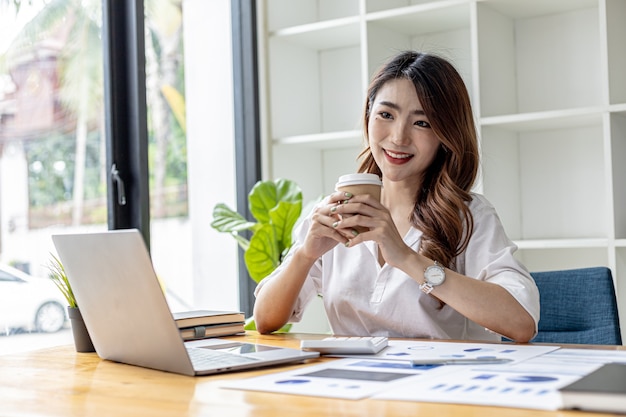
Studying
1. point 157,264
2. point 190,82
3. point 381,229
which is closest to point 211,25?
point 190,82

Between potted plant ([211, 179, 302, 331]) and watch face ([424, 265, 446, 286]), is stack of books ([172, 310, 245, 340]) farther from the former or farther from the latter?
potted plant ([211, 179, 302, 331])

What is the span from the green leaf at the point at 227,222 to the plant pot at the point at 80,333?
1.27 meters

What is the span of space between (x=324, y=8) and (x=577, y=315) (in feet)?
6.86

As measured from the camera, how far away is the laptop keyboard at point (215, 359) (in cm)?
140

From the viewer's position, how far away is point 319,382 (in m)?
1.23

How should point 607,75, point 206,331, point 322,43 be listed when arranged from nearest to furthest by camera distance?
point 206,331, point 607,75, point 322,43

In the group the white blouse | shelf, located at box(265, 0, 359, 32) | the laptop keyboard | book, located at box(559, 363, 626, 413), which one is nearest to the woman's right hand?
the white blouse

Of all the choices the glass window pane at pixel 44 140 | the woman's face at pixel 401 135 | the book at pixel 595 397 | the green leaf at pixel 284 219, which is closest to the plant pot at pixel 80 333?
the woman's face at pixel 401 135

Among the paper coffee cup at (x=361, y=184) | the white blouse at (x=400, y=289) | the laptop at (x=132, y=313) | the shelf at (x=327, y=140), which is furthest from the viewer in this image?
the shelf at (x=327, y=140)

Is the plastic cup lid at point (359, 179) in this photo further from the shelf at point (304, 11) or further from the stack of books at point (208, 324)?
the shelf at point (304, 11)

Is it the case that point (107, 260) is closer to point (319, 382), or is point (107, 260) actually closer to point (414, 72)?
point (319, 382)

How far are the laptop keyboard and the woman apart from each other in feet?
1.29

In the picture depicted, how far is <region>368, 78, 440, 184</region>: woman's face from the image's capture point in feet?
6.75

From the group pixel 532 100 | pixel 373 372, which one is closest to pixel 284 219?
pixel 532 100
